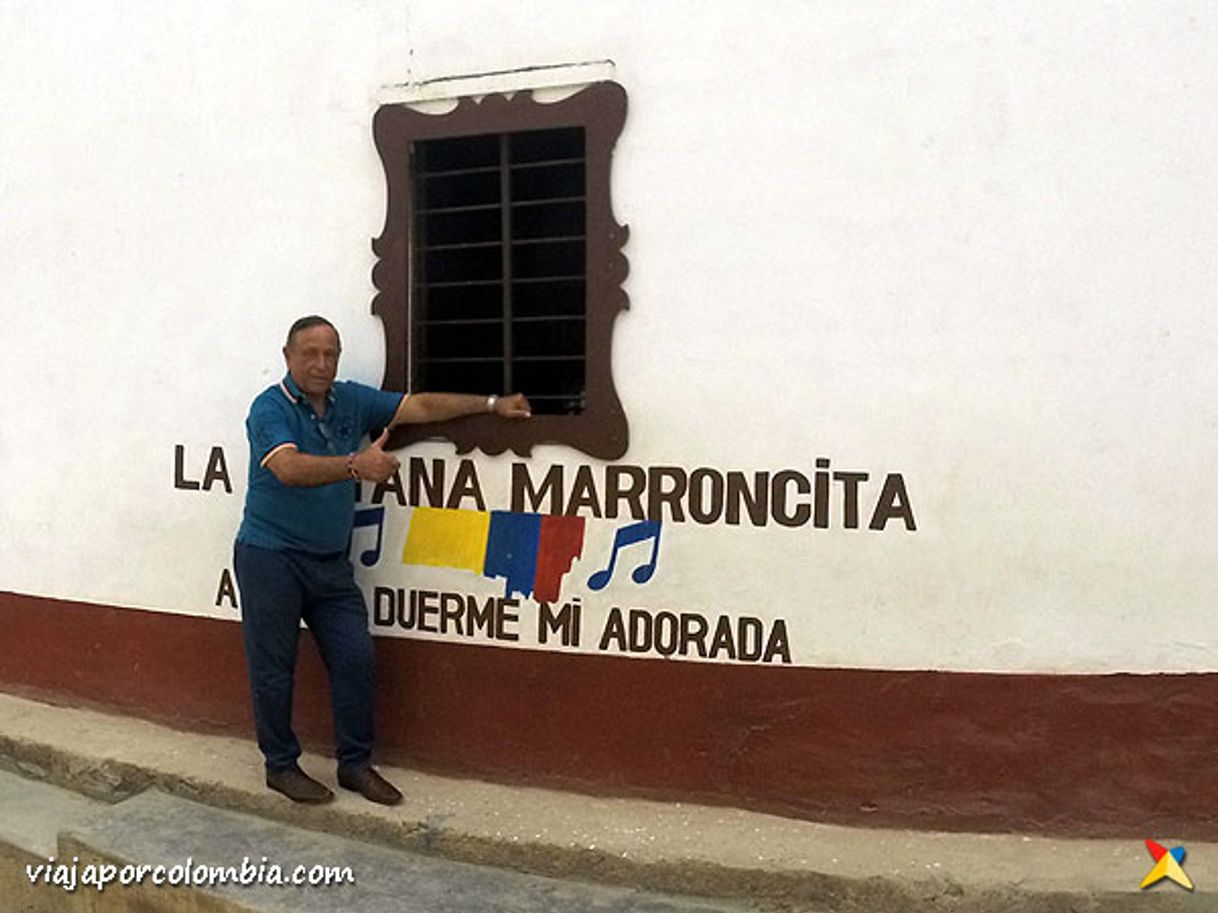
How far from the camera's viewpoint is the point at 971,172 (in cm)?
314

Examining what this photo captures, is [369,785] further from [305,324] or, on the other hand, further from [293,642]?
[305,324]

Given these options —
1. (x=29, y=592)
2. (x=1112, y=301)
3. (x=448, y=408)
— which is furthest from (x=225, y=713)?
(x=1112, y=301)

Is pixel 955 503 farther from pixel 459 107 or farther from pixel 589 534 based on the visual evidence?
pixel 459 107

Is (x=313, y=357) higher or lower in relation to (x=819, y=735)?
higher

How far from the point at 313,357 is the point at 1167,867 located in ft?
9.32

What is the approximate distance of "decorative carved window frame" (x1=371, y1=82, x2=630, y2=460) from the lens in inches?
135

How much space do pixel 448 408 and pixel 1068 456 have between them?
1862 mm

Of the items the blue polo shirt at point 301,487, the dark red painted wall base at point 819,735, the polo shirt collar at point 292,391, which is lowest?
the dark red painted wall base at point 819,735

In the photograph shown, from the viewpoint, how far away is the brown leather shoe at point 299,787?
349cm

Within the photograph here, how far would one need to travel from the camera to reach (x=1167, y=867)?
300 cm

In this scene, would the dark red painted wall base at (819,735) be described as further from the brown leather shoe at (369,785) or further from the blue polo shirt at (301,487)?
the blue polo shirt at (301,487)

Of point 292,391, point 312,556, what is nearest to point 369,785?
point 312,556

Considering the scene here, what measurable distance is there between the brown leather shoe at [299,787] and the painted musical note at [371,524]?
0.71 meters

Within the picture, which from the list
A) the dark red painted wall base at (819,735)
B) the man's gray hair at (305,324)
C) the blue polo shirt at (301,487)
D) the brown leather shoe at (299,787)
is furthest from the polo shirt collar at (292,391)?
the brown leather shoe at (299,787)
